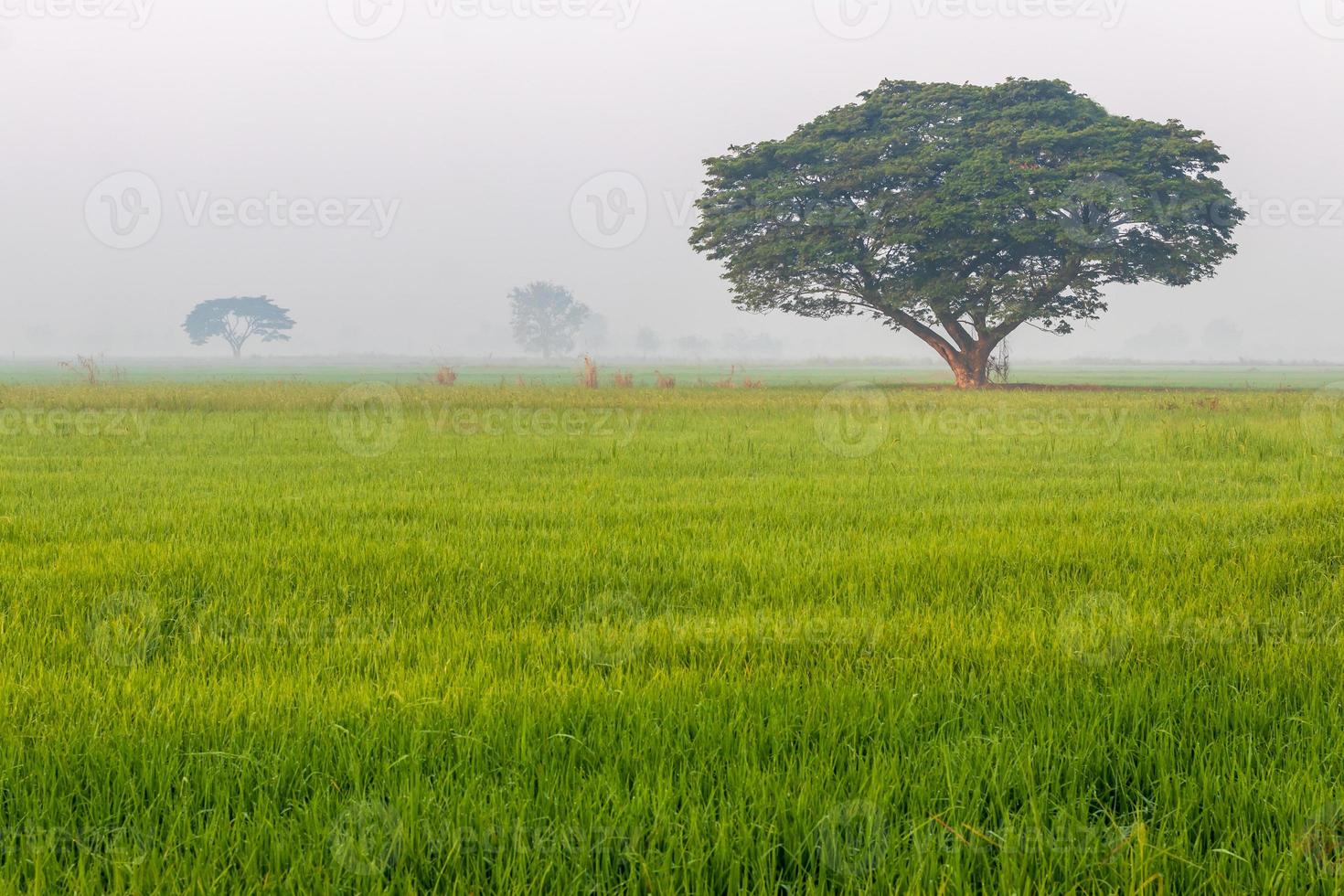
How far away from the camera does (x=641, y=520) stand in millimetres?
7176

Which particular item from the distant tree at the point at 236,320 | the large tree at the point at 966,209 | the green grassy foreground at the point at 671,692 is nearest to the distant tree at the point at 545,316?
the distant tree at the point at 236,320

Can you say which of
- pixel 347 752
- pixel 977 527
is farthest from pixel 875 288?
pixel 347 752

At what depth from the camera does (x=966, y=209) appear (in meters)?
31.2

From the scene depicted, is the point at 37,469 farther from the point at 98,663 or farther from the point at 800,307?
the point at 800,307

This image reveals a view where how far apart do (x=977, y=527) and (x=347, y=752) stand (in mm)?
5364
